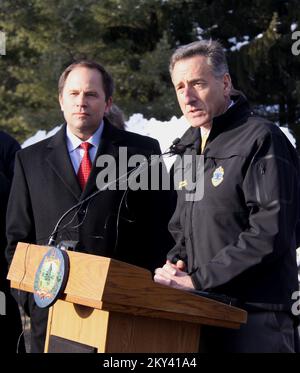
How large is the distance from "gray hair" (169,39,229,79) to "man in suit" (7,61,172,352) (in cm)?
71

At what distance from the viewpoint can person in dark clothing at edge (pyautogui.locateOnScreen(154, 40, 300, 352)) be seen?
2.58 metres

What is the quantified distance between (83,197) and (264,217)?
115 centimetres

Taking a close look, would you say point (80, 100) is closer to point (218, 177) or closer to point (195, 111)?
point (195, 111)

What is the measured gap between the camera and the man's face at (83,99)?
3.49 meters

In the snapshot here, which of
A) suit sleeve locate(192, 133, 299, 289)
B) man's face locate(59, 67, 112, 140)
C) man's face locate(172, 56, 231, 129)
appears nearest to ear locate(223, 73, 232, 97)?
man's face locate(172, 56, 231, 129)

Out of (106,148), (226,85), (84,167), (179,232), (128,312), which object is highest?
(226,85)

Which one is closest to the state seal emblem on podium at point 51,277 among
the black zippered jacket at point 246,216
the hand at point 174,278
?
the hand at point 174,278

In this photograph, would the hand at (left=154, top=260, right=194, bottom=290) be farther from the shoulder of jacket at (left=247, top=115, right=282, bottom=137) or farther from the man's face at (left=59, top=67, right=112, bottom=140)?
the man's face at (left=59, top=67, right=112, bottom=140)

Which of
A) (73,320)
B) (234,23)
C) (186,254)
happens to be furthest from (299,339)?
(234,23)

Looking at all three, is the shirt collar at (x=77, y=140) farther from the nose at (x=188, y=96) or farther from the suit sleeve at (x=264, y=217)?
the suit sleeve at (x=264, y=217)

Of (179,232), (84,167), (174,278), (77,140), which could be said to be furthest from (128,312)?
(77,140)

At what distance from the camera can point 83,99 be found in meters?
3.47

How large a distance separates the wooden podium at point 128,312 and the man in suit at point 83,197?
0.88m
